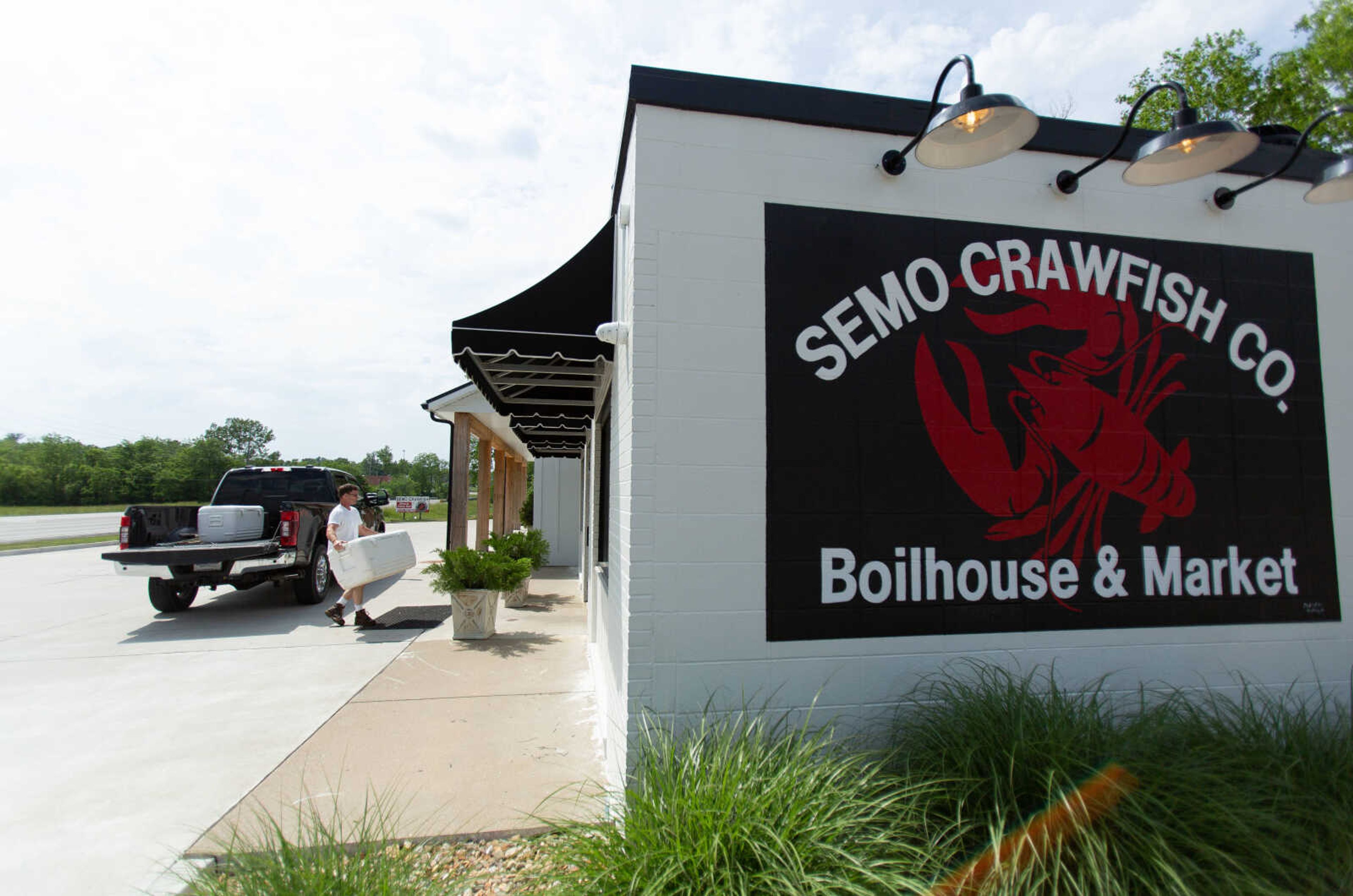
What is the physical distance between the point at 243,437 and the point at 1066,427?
104393 mm

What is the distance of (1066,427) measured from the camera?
3.71 metres

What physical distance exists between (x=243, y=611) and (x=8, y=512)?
51323 mm

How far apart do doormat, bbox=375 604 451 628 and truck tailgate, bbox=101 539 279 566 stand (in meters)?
1.87

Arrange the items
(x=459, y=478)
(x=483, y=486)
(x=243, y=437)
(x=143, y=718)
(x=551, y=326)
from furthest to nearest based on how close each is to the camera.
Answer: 1. (x=243, y=437)
2. (x=483, y=486)
3. (x=459, y=478)
4. (x=143, y=718)
5. (x=551, y=326)

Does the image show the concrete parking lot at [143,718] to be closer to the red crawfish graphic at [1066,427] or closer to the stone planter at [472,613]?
the stone planter at [472,613]

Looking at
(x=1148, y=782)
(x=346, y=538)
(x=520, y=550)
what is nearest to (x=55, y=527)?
(x=520, y=550)

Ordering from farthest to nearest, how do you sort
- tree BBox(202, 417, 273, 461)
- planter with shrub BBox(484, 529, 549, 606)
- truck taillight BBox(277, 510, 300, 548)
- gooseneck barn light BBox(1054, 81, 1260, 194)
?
tree BBox(202, 417, 273, 461)
planter with shrub BBox(484, 529, 549, 606)
truck taillight BBox(277, 510, 300, 548)
gooseneck barn light BBox(1054, 81, 1260, 194)

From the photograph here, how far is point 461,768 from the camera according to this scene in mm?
3908

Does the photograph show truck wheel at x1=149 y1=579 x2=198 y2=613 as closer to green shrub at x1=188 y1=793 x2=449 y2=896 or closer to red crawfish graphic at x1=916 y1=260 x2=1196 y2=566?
green shrub at x1=188 y1=793 x2=449 y2=896

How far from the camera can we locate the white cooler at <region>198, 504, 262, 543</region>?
27.8 feet

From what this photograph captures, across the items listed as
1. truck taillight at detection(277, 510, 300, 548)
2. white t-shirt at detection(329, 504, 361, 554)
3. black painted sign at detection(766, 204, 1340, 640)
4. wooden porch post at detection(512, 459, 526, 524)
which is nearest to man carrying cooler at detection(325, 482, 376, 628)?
white t-shirt at detection(329, 504, 361, 554)

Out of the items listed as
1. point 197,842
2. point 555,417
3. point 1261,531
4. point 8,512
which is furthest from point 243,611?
point 8,512

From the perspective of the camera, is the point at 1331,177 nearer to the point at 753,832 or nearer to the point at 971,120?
the point at 971,120

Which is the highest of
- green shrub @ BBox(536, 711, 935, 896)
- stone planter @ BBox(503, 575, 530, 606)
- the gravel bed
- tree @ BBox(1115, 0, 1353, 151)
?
tree @ BBox(1115, 0, 1353, 151)
